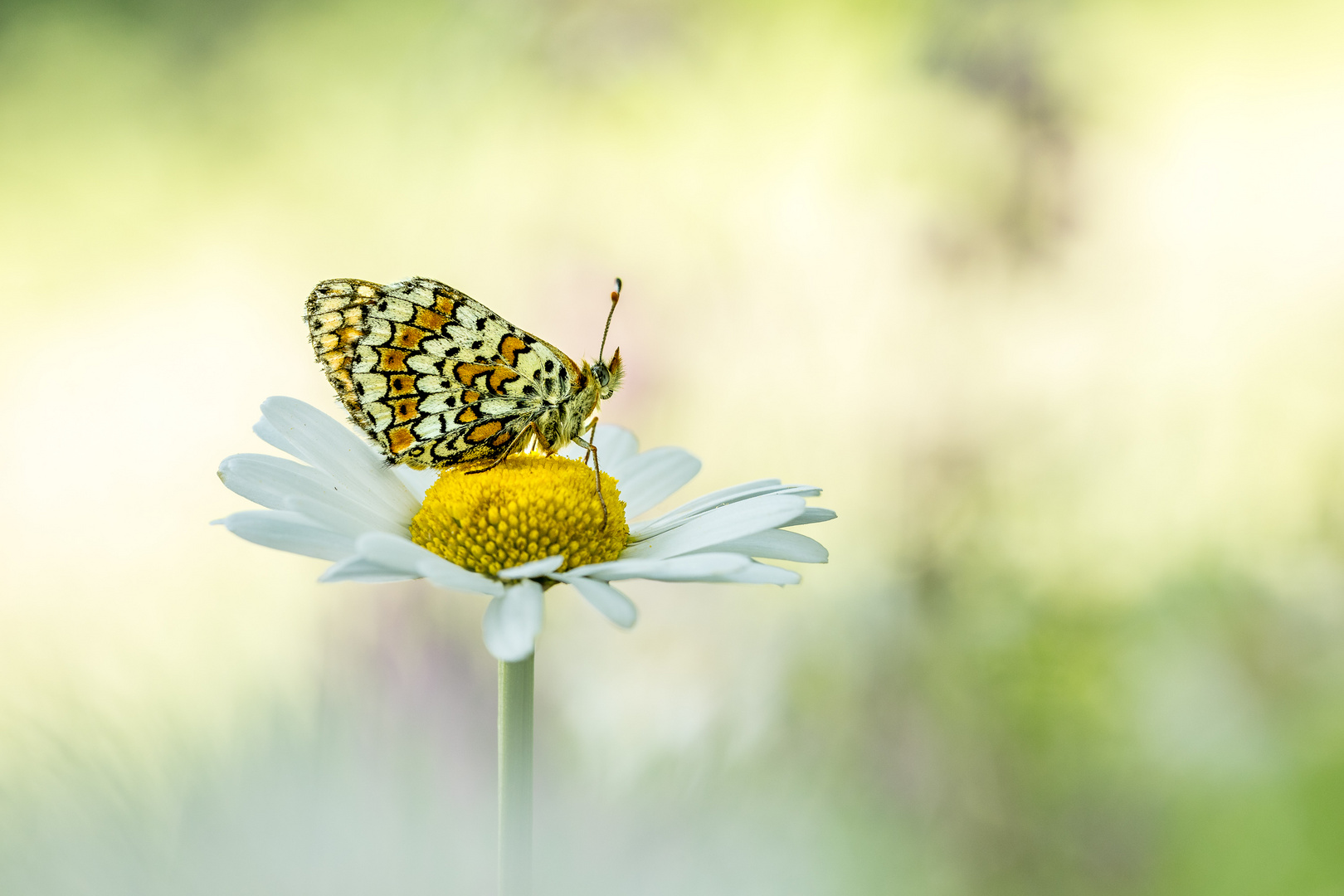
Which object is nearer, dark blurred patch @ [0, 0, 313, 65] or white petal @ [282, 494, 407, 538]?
white petal @ [282, 494, 407, 538]

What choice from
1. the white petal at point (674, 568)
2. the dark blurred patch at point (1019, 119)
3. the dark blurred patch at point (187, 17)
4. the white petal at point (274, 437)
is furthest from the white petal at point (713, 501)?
the dark blurred patch at point (187, 17)

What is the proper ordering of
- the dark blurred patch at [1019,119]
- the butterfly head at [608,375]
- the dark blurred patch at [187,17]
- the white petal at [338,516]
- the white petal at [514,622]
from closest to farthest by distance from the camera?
the white petal at [514,622]
the white petal at [338,516]
the butterfly head at [608,375]
the dark blurred patch at [1019,119]
the dark blurred patch at [187,17]

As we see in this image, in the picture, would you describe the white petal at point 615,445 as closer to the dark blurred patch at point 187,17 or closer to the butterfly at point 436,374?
the butterfly at point 436,374

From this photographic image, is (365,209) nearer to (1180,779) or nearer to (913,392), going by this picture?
(913,392)

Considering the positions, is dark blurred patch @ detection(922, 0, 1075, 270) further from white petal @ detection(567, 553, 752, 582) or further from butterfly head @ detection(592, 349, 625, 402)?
white petal @ detection(567, 553, 752, 582)

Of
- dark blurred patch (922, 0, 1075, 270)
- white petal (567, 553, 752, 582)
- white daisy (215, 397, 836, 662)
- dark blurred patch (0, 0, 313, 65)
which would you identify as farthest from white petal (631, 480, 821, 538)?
dark blurred patch (0, 0, 313, 65)
